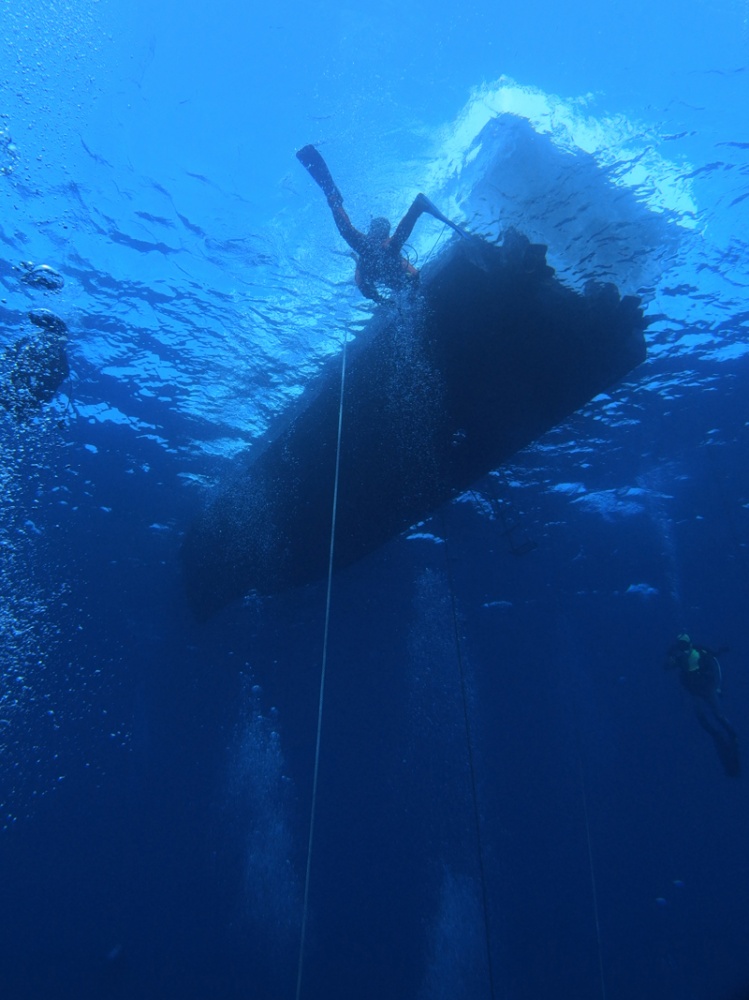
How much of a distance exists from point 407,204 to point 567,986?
21.7 metres

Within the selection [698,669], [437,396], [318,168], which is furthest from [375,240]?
[698,669]

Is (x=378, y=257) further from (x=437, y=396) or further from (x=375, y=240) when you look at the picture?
(x=437, y=396)

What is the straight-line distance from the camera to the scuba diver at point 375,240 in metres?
5.24

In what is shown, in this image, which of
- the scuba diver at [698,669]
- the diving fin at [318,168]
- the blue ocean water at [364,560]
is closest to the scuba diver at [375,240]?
the diving fin at [318,168]

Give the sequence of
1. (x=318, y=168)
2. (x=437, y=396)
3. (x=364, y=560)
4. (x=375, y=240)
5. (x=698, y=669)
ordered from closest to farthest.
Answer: (x=318, y=168), (x=375, y=240), (x=437, y=396), (x=698, y=669), (x=364, y=560)

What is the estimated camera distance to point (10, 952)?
1299 centimetres

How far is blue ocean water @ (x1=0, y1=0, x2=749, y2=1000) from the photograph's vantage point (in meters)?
6.29

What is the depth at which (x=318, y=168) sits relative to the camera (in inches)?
211

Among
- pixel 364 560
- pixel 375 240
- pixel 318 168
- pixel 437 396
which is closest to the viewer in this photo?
pixel 318 168

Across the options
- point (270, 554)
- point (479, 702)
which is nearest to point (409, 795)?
point (479, 702)

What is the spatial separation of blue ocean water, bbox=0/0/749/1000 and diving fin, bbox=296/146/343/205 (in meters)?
1.51

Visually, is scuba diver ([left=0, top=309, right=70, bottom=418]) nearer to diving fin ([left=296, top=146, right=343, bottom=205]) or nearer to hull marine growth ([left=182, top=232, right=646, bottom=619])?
hull marine growth ([left=182, top=232, right=646, bottom=619])

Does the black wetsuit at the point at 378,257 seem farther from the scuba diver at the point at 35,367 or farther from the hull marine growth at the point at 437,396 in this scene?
the scuba diver at the point at 35,367

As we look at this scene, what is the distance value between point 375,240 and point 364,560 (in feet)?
31.8
